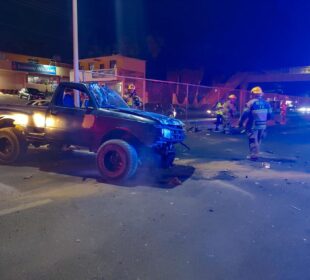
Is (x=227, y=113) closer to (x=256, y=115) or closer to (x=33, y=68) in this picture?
(x=256, y=115)

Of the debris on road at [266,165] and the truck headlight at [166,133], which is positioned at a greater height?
the truck headlight at [166,133]

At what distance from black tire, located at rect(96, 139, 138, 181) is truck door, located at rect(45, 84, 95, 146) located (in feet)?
1.76

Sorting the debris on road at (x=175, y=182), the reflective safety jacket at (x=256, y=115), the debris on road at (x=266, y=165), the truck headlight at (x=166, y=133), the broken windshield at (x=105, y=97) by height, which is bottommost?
the debris on road at (x=175, y=182)

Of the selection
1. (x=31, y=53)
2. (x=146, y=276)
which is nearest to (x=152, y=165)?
(x=146, y=276)

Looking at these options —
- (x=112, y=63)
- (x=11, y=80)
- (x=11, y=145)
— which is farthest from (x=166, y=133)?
(x=112, y=63)

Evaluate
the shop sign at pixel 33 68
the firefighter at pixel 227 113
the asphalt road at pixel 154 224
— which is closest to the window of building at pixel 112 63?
the shop sign at pixel 33 68

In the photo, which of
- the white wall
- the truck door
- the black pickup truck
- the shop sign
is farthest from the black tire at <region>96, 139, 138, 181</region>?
the white wall

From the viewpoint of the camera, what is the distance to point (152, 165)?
25.6 ft

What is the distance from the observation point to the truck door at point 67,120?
6.65 meters

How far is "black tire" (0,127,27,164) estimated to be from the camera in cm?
741

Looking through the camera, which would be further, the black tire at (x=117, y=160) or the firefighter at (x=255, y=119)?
the firefighter at (x=255, y=119)

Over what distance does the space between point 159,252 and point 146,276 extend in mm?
502

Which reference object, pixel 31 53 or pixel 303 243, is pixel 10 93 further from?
pixel 303 243

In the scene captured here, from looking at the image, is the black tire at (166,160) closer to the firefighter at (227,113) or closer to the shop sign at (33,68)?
the firefighter at (227,113)
